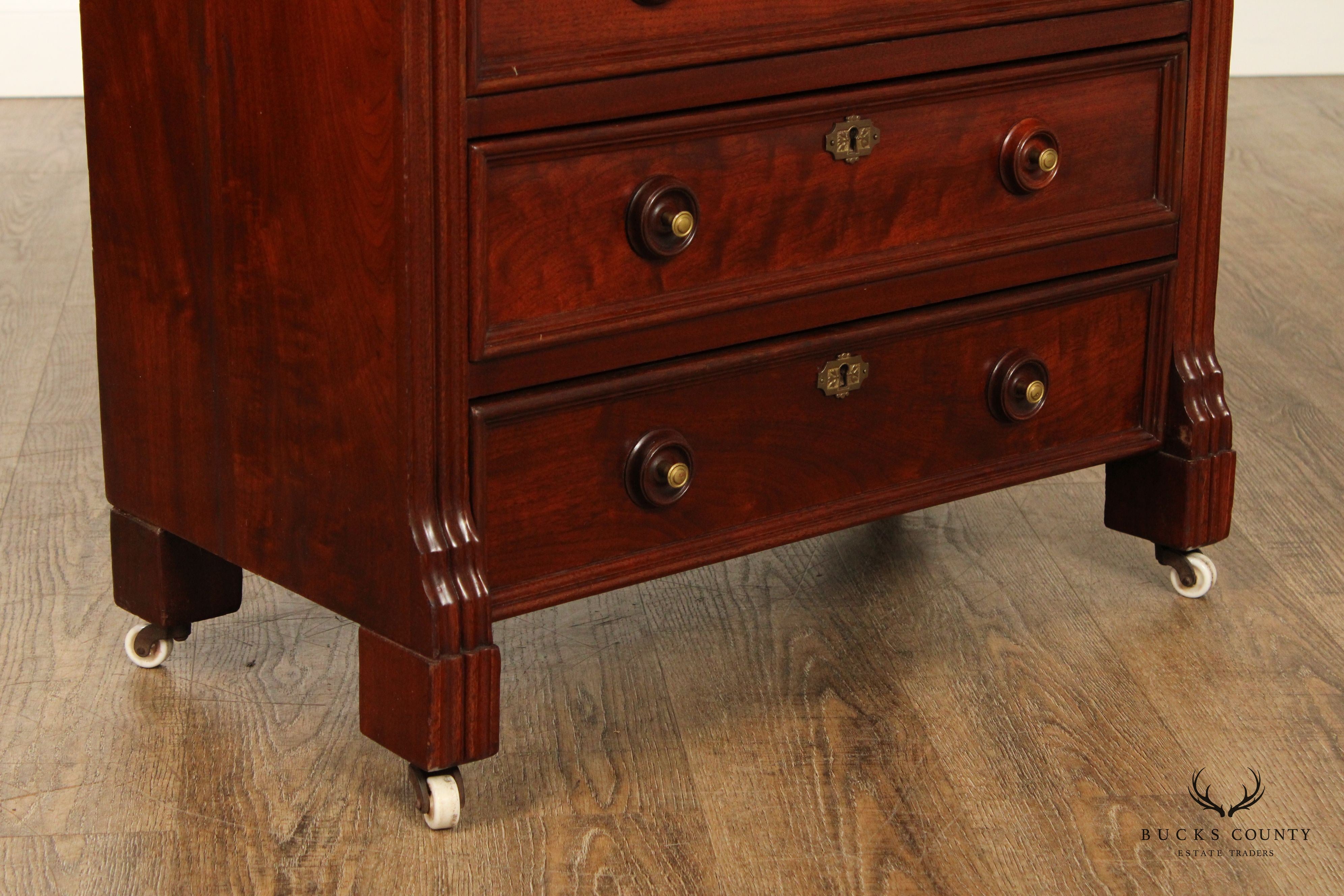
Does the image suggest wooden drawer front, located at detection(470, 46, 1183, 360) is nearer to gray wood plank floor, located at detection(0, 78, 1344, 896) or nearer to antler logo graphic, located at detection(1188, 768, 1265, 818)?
gray wood plank floor, located at detection(0, 78, 1344, 896)

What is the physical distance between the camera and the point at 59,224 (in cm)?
337

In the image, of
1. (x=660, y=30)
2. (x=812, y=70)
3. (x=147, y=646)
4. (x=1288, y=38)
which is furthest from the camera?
(x=1288, y=38)

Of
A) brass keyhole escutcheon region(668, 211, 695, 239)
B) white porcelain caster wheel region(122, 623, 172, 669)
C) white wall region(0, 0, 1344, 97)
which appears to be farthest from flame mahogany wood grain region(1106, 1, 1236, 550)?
white wall region(0, 0, 1344, 97)

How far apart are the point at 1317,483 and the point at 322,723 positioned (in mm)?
1244

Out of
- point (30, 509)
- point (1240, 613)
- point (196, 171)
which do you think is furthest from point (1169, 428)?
point (30, 509)

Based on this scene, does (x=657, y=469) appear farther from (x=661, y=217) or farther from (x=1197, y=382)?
(x=1197, y=382)

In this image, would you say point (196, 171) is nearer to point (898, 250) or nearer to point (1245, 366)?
point (898, 250)

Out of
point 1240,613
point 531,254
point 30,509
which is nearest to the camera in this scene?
point 531,254

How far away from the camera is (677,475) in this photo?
59.5 inches

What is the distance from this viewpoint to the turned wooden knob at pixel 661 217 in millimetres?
1425

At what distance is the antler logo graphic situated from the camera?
1515mm

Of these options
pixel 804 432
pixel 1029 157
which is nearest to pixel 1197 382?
pixel 1029 157

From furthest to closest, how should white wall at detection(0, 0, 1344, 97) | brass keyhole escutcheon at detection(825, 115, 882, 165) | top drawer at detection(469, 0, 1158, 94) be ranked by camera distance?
white wall at detection(0, 0, 1344, 97), brass keyhole escutcheon at detection(825, 115, 882, 165), top drawer at detection(469, 0, 1158, 94)

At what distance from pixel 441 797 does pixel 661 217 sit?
1.60 ft
